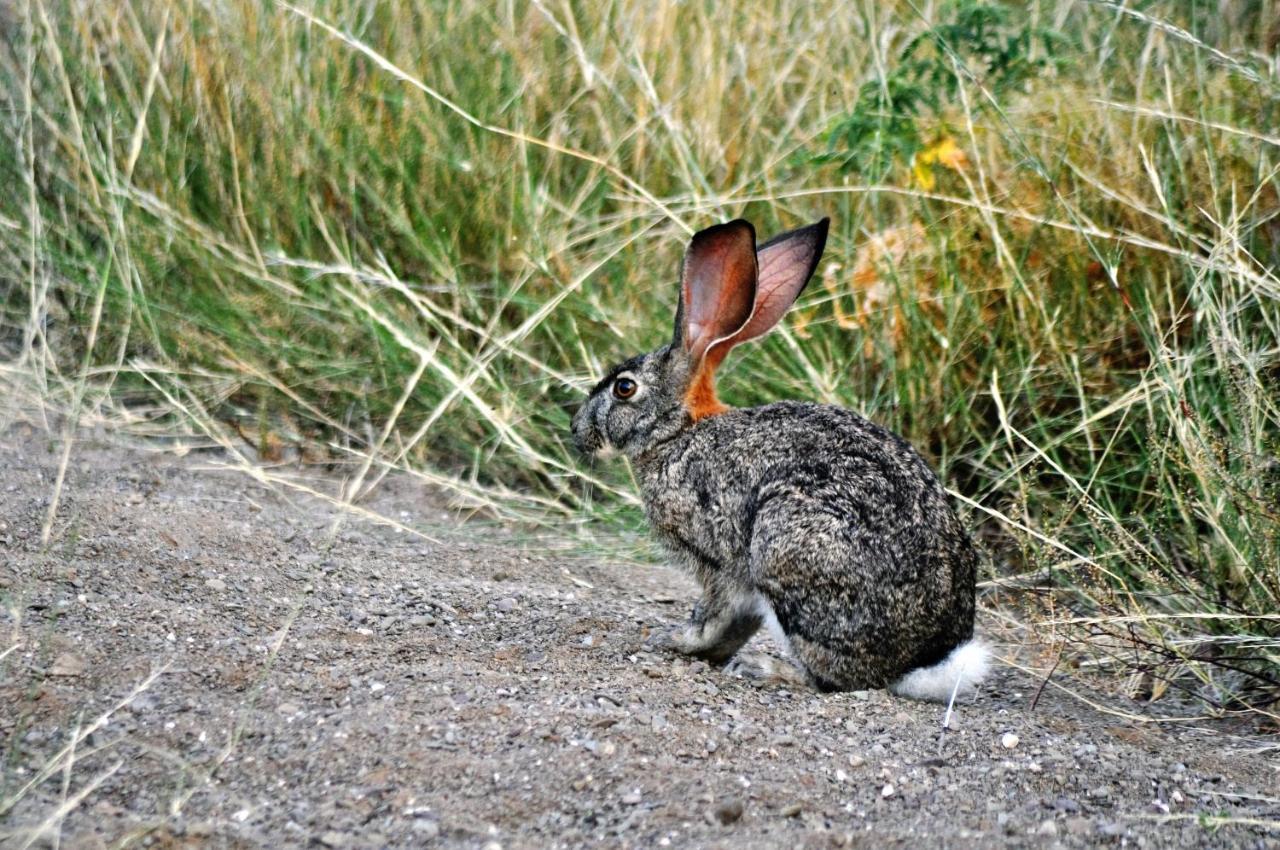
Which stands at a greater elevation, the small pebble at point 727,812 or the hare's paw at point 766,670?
the small pebble at point 727,812

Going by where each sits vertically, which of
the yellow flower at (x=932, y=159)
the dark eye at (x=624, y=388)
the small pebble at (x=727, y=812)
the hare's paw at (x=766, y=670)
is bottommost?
the hare's paw at (x=766, y=670)

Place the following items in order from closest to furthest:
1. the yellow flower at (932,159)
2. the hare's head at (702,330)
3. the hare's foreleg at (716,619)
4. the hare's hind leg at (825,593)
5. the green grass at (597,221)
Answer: the hare's hind leg at (825,593), the hare's foreleg at (716,619), the hare's head at (702,330), the green grass at (597,221), the yellow flower at (932,159)

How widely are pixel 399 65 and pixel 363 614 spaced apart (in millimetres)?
2346

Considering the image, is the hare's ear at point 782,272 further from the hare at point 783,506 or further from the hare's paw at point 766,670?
the hare's paw at point 766,670

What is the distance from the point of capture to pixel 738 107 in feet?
20.7

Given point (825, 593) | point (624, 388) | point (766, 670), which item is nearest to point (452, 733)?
point (825, 593)

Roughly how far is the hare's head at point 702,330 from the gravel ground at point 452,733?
0.56 meters

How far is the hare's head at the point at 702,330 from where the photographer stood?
431cm

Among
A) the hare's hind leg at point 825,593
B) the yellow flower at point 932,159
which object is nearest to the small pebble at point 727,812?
the hare's hind leg at point 825,593

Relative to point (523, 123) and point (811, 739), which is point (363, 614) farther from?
point (523, 123)

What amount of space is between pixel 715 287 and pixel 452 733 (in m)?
1.49

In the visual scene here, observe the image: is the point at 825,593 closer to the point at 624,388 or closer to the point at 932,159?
the point at 624,388

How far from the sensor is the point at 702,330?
4426 mm

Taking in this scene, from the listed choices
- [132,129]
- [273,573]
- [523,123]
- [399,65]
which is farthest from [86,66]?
[273,573]
